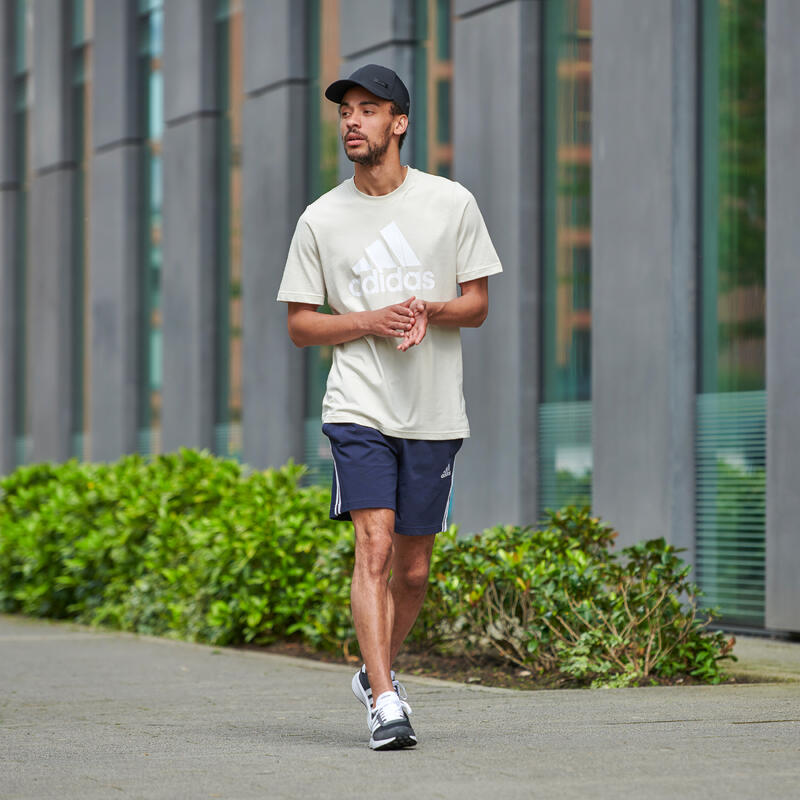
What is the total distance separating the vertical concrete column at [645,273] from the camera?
408 inches

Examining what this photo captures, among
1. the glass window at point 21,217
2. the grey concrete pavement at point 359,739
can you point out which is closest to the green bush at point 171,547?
the grey concrete pavement at point 359,739

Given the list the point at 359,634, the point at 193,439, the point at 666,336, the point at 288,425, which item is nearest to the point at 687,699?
the point at 359,634

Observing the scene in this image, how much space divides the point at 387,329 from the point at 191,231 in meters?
10.8

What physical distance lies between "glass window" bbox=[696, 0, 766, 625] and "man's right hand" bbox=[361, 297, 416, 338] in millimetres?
4759

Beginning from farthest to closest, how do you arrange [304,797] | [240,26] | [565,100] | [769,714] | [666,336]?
[240,26], [565,100], [666,336], [769,714], [304,797]

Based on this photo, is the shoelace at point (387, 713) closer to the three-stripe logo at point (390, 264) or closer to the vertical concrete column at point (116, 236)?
the three-stripe logo at point (390, 264)

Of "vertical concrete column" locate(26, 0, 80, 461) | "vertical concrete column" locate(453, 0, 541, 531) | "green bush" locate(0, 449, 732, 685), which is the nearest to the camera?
"green bush" locate(0, 449, 732, 685)

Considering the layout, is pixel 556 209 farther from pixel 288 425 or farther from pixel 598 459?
pixel 288 425

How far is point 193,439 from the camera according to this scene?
16.1 m

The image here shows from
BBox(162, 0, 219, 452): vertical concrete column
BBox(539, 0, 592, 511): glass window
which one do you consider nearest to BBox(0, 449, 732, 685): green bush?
BBox(539, 0, 592, 511): glass window

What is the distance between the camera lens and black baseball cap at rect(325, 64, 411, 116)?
18.9 feet

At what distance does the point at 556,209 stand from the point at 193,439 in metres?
5.60

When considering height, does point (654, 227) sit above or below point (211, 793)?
above

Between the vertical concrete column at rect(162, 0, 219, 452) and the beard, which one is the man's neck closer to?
the beard
